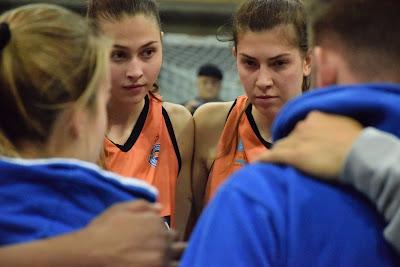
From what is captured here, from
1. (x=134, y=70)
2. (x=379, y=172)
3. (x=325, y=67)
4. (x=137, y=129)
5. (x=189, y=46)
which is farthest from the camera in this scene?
(x=189, y=46)

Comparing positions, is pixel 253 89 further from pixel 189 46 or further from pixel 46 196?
pixel 189 46

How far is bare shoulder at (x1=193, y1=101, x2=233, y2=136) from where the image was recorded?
2.66 m

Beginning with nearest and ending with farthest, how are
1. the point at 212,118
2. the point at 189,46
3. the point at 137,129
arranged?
the point at 137,129 → the point at 212,118 → the point at 189,46

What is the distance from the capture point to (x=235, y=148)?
2.59m

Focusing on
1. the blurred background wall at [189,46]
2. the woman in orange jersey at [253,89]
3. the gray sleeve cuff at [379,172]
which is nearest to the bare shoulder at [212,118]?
the woman in orange jersey at [253,89]

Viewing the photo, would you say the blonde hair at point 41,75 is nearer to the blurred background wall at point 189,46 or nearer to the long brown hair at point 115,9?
the long brown hair at point 115,9

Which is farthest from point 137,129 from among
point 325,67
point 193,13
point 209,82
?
point 193,13

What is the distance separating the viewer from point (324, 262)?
1060mm

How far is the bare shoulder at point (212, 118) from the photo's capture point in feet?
8.74

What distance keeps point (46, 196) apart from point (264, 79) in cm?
136

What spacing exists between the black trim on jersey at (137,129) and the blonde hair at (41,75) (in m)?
1.31

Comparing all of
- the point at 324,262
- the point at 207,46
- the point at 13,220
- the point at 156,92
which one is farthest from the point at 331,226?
the point at 207,46

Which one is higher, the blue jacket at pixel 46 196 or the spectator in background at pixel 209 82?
the blue jacket at pixel 46 196

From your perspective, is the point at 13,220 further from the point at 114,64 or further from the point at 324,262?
the point at 114,64
